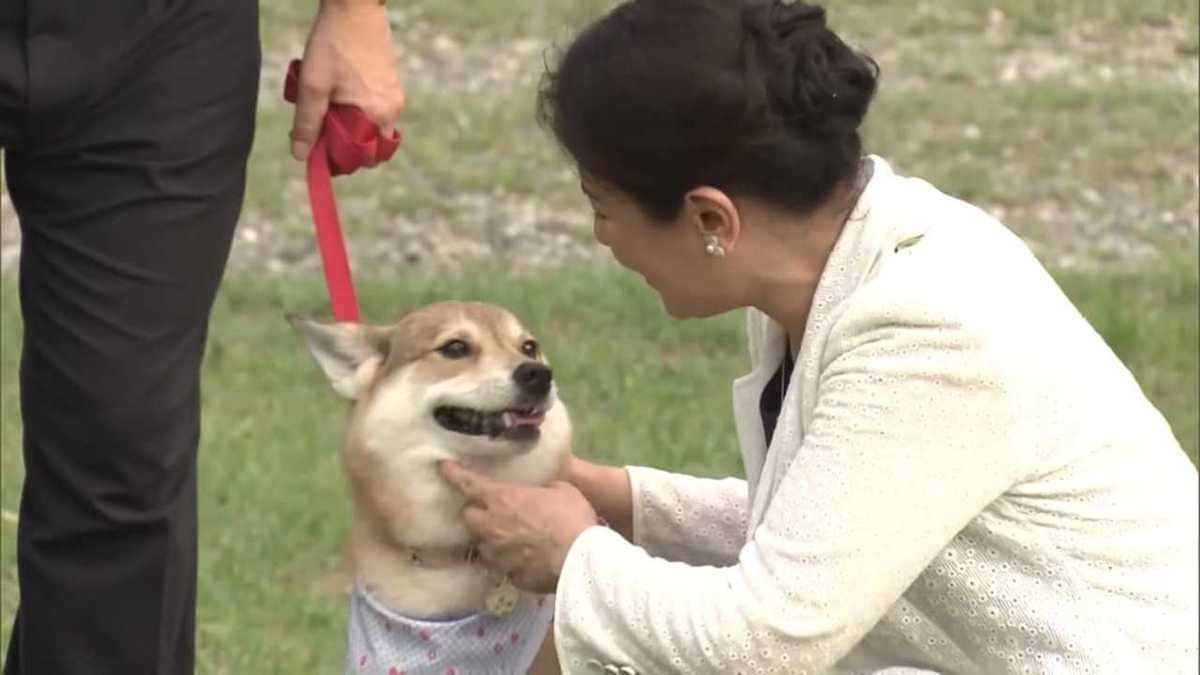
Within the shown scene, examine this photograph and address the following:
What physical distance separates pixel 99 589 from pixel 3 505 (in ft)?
6.88

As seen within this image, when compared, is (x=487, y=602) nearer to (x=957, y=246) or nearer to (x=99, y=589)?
(x=99, y=589)

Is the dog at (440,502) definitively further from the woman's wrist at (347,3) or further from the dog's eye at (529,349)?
the woman's wrist at (347,3)

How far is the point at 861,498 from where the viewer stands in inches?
117

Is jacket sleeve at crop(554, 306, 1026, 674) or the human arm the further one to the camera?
the human arm

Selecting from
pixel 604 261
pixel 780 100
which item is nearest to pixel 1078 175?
pixel 604 261

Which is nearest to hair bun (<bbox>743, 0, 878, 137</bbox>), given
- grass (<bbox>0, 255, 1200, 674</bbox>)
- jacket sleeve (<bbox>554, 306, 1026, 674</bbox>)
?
jacket sleeve (<bbox>554, 306, 1026, 674</bbox>)

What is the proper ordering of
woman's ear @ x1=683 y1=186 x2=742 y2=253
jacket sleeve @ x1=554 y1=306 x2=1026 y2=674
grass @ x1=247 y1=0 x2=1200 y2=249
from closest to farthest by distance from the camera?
jacket sleeve @ x1=554 y1=306 x2=1026 y2=674
woman's ear @ x1=683 y1=186 x2=742 y2=253
grass @ x1=247 y1=0 x2=1200 y2=249

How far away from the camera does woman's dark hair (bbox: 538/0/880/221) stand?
302 centimetres

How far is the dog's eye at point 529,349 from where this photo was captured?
156 inches

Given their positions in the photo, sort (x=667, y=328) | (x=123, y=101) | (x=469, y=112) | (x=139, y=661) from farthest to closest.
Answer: (x=469, y=112), (x=667, y=328), (x=139, y=661), (x=123, y=101)

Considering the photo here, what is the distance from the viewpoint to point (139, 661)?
3711mm

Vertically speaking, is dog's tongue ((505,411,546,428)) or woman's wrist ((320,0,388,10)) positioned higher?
woman's wrist ((320,0,388,10))

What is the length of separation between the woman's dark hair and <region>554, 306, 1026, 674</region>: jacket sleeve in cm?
25

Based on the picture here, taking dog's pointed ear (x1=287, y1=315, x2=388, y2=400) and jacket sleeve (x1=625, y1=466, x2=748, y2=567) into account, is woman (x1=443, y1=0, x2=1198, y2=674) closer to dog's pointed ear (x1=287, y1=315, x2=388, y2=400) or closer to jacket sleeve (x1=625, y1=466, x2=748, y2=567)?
jacket sleeve (x1=625, y1=466, x2=748, y2=567)
